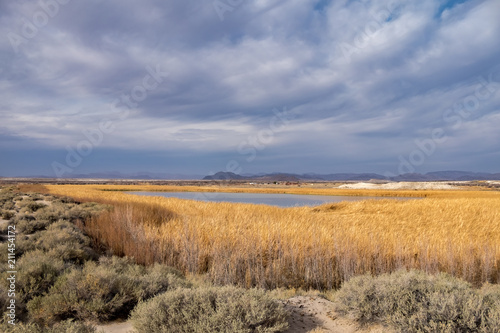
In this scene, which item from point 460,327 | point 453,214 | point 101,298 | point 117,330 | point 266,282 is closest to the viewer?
point 460,327

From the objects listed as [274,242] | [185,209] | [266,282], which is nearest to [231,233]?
[274,242]

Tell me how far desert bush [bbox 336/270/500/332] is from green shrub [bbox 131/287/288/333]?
4.28 feet

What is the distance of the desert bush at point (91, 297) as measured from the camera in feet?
16.3

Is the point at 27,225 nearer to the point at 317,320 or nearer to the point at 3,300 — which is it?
the point at 3,300

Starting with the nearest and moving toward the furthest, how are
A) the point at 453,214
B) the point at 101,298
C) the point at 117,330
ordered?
1. the point at 117,330
2. the point at 101,298
3. the point at 453,214

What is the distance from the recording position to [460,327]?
4.32 metres

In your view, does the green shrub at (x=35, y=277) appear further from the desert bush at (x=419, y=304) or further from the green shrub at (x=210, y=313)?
the desert bush at (x=419, y=304)

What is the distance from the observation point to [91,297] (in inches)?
209

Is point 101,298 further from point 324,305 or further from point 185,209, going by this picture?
point 185,209

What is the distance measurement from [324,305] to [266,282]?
315 centimetres

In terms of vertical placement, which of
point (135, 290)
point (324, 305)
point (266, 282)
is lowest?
point (266, 282)

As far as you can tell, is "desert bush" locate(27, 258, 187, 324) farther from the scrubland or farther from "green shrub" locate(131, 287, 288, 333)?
"green shrub" locate(131, 287, 288, 333)

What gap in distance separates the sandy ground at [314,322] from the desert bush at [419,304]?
16 centimetres

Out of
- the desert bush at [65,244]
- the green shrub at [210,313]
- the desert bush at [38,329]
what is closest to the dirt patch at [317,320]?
the green shrub at [210,313]
